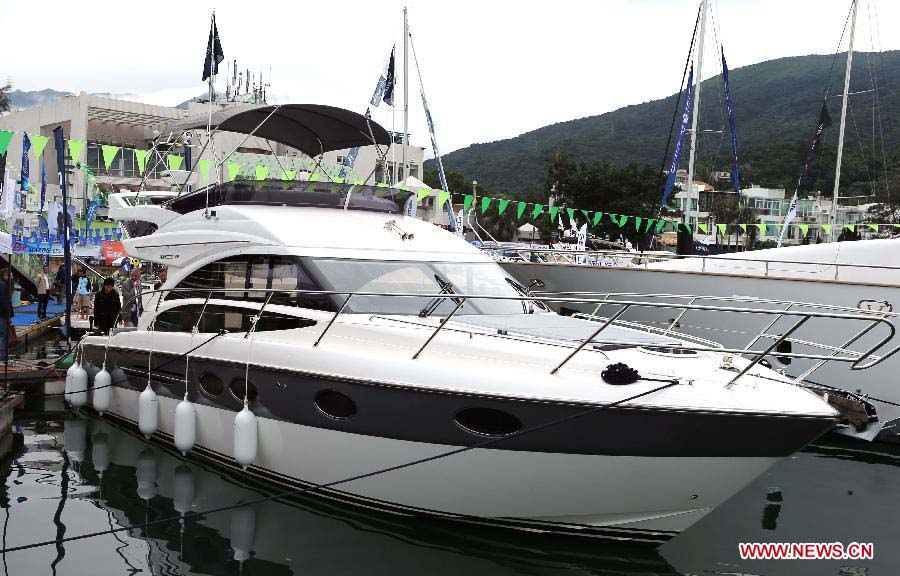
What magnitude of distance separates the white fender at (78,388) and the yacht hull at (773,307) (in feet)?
23.7

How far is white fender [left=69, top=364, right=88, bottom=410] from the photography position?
32.2 feet

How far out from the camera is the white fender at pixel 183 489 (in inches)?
271

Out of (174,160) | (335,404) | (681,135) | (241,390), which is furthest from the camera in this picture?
(174,160)

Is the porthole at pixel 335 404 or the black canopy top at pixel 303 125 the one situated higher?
the black canopy top at pixel 303 125

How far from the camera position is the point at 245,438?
6668 millimetres

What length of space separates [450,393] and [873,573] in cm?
338

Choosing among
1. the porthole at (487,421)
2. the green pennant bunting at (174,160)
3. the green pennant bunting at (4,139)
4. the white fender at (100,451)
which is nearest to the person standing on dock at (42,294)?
the green pennant bunting at (4,139)

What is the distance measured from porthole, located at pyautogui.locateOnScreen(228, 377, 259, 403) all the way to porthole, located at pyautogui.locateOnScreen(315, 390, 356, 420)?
0.80 meters

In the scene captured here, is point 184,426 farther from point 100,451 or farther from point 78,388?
point 78,388

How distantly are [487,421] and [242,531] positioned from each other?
226 cm

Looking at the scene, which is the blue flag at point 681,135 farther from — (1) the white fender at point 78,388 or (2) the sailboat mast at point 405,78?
(1) the white fender at point 78,388

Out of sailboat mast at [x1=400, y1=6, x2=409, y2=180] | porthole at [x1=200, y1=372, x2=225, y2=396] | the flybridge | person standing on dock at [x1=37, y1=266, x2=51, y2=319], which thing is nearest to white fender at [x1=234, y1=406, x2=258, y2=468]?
porthole at [x1=200, y1=372, x2=225, y2=396]

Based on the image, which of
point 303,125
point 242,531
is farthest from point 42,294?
point 242,531

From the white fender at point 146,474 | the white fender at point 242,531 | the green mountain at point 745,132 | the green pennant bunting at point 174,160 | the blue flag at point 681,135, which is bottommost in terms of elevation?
the white fender at point 146,474
